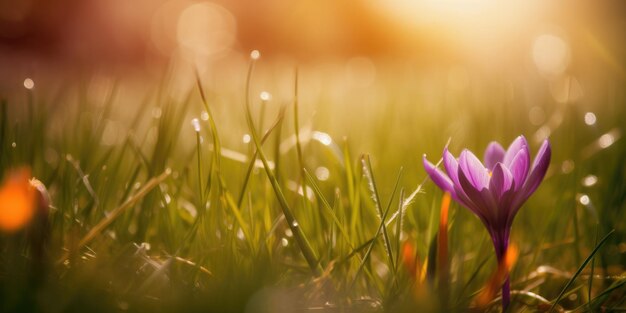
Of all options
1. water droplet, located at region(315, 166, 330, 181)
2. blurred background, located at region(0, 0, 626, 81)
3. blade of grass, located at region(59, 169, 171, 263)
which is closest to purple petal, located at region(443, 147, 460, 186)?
blade of grass, located at region(59, 169, 171, 263)

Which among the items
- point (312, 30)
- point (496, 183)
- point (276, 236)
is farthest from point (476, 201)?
point (312, 30)

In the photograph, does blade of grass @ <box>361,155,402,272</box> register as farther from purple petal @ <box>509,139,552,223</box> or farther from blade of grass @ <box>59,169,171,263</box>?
blade of grass @ <box>59,169,171,263</box>

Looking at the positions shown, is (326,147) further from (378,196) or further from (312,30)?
(312,30)

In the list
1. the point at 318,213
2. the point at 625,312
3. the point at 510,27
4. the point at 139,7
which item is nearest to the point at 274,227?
the point at 318,213

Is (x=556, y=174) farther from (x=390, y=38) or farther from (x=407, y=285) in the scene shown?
(x=390, y=38)

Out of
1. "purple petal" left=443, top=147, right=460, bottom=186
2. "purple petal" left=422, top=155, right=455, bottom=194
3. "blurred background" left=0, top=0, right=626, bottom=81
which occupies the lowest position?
"blurred background" left=0, top=0, right=626, bottom=81

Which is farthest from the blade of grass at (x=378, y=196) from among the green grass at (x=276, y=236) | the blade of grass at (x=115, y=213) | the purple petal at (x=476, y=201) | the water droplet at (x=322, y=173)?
the water droplet at (x=322, y=173)

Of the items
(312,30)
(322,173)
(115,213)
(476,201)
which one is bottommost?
(312,30)

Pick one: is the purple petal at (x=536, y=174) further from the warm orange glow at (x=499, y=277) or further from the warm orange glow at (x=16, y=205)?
the warm orange glow at (x=16, y=205)
